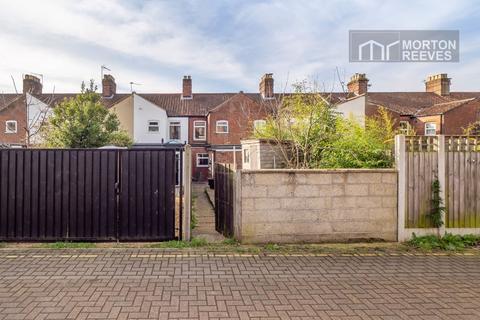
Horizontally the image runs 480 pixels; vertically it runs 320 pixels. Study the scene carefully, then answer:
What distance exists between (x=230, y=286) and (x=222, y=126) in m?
25.8

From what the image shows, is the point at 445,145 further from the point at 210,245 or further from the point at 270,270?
the point at 210,245

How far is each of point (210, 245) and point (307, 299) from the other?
2827mm

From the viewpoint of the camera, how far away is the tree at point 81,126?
19.2m

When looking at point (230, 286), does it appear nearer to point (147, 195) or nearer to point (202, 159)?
point (147, 195)

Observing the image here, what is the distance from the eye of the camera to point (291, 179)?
22.4 feet

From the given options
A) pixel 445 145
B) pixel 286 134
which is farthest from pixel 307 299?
pixel 286 134

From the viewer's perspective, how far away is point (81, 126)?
19516mm

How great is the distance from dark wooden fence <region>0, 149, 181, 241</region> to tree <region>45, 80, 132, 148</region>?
13.5 m

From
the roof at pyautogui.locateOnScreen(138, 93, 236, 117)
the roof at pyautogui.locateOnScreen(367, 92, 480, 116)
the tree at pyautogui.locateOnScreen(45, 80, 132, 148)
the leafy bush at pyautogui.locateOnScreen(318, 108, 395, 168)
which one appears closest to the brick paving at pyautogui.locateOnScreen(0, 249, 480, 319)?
the leafy bush at pyautogui.locateOnScreen(318, 108, 395, 168)

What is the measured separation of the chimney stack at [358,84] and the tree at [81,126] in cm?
2069

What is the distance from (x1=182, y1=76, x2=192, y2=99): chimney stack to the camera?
33.6 metres

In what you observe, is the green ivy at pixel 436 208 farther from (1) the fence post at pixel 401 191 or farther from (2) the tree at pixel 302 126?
(2) the tree at pixel 302 126

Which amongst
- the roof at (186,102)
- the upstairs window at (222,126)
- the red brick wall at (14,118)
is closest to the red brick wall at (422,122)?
the upstairs window at (222,126)

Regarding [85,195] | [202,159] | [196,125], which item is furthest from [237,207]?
[196,125]
